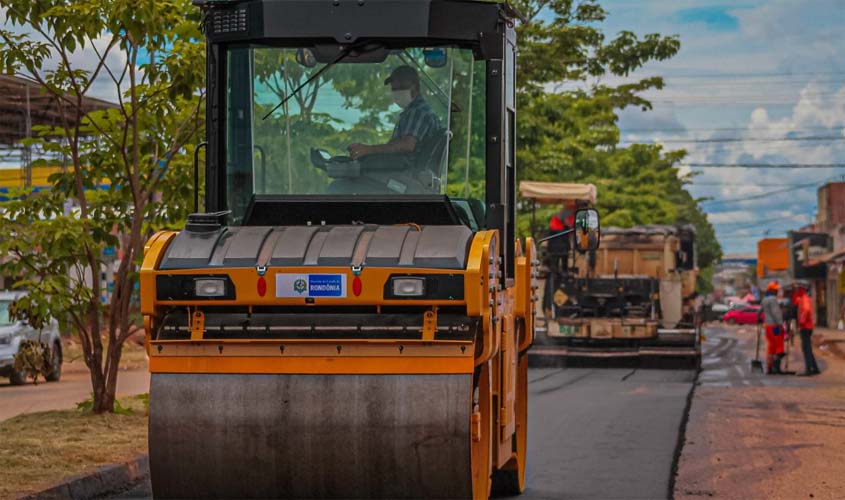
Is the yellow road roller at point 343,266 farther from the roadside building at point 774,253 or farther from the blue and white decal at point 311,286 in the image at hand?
the roadside building at point 774,253

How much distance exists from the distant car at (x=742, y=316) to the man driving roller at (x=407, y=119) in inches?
3282

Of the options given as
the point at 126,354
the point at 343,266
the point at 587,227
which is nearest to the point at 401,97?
the point at 343,266

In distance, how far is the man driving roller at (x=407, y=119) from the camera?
8.22 meters

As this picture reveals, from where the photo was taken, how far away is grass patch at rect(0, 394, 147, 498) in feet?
32.5

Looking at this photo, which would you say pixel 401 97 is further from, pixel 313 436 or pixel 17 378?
pixel 17 378

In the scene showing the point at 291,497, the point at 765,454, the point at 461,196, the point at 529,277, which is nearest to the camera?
the point at 291,497

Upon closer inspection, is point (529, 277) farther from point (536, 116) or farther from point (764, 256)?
point (764, 256)

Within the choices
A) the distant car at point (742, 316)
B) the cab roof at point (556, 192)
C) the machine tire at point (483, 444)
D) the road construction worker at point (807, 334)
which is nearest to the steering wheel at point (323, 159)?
the machine tire at point (483, 444)

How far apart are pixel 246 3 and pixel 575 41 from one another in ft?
84.1

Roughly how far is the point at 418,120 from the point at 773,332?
19.7 meters

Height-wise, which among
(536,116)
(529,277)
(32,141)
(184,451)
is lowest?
(184,451)

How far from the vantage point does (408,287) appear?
6.99m

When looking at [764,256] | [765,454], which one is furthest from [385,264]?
[764,256]

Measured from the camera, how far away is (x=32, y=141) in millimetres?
13930
